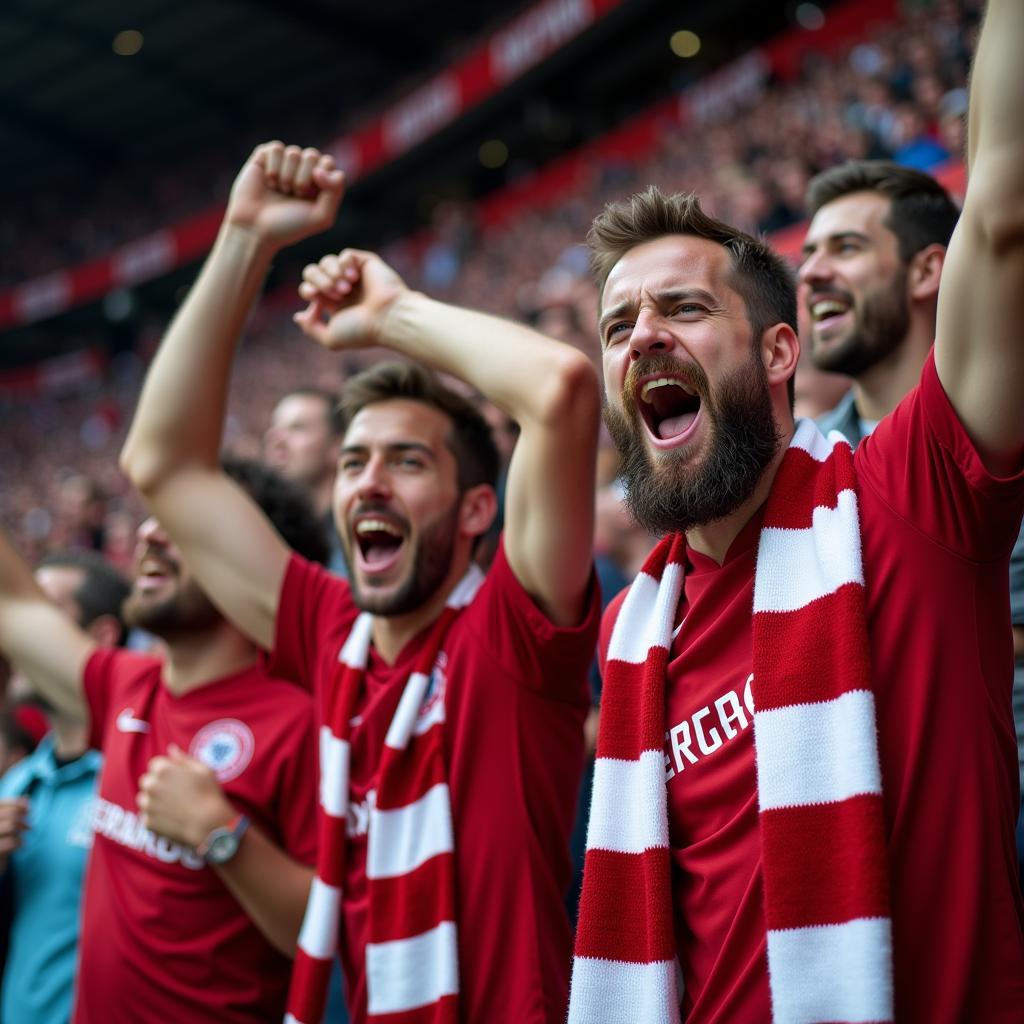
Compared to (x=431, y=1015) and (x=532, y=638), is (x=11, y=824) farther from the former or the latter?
(x=532, y=638)

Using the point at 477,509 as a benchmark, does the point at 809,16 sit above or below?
above

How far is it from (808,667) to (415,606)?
38.1 inches

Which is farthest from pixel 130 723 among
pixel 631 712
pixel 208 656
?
pixel 631 712

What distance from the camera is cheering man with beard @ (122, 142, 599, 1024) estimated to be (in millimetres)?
1944

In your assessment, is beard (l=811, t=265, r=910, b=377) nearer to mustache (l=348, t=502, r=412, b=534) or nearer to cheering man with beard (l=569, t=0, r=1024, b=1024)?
cheering man with beard (l=569, t=0, r=1024, b=1024)

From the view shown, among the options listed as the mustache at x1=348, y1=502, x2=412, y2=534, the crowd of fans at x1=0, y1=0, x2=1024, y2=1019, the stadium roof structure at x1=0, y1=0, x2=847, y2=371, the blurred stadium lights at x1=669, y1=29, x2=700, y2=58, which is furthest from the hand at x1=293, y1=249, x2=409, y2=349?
the blurred stadium lights at x1=669, y1=29, x2=700, y2=58

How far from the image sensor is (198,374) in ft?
8.35

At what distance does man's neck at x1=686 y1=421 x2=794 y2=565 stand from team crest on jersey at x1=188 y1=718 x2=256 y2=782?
4.04ft

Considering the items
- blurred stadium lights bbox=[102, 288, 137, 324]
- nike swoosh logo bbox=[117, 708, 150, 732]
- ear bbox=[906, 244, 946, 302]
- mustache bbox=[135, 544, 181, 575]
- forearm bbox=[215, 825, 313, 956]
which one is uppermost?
blurred stadium lights bbox=[102, 288, 137, 324]

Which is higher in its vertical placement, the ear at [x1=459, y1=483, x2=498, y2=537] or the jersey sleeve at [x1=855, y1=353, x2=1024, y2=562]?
the ear at [x1=459, y1=483, x2=498, y2=537]

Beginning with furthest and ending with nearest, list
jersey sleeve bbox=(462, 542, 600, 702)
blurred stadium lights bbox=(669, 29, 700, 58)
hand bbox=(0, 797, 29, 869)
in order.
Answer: blurred stadium lights bbox=(669, 29, 700, 58) < hand bbox=(0, 797, 29, 869) < jersey sleeve bbox=(462, 542, 600, 702)

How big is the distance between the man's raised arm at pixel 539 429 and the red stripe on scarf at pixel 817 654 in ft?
1.76

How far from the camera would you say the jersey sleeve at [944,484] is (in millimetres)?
1392

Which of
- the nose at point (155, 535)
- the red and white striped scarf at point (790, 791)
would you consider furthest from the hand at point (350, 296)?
the red and white striped scarf at point (790, 791)
